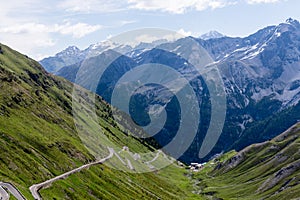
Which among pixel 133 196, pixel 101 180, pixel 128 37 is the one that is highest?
pixel 128 37

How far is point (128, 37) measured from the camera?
172125mm

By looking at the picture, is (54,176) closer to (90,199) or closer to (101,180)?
(90,199)

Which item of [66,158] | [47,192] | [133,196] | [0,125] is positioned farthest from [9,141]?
[133,196]

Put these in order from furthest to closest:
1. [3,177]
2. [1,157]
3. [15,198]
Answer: [1,157]
[3,177]
[15,198]

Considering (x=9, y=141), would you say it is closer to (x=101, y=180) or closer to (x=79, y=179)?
(x=79, y=179)

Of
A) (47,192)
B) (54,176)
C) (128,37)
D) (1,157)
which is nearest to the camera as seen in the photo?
(47,192)

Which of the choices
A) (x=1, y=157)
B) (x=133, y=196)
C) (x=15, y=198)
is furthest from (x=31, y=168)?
(x=133, y=196)

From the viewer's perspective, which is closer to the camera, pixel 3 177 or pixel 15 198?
pixel 15 198

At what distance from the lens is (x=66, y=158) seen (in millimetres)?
194625

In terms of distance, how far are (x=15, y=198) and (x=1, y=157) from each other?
39.3 metres

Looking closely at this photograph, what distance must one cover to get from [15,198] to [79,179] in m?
62.8

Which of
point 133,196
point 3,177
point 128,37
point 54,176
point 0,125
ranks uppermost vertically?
point 128,37

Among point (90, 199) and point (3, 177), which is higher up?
point (3, 177)

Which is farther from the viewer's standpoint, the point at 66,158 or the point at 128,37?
the point at 66,158
